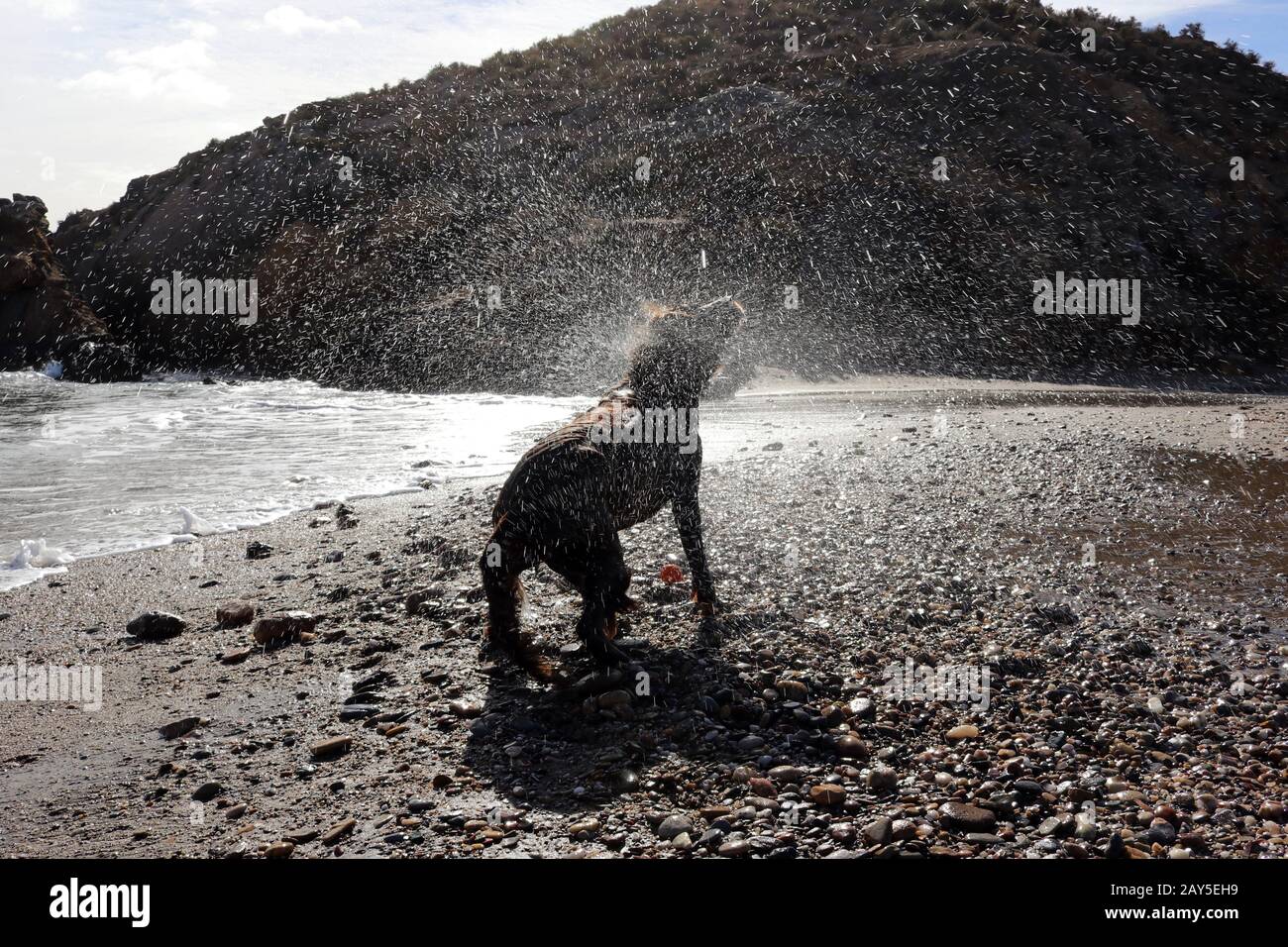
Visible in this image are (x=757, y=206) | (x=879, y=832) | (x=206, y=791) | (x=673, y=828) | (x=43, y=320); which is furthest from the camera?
(x=43, y=320)

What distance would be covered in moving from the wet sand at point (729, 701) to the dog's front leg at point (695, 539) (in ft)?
0.49

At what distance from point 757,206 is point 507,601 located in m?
26.8

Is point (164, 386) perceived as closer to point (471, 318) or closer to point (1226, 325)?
point (471, 318)

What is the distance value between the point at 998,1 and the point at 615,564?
47.4 metres

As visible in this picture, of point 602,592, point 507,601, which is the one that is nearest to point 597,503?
point 602,592

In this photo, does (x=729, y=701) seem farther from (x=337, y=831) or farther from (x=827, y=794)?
(x=337, y=831)

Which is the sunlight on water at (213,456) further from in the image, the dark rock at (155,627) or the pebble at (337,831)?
the pebble at (337,831)

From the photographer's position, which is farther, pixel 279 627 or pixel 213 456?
pixel 213 456

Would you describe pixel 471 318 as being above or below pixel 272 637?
above

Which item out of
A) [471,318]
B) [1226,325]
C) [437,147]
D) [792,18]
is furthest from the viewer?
[792,18]

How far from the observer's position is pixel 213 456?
13.3m

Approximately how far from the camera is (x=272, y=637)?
5.23 meters
